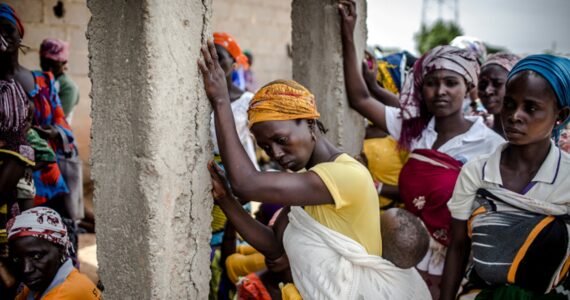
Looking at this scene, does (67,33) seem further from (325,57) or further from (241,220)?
(241,220)

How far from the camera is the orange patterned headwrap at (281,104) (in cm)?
200

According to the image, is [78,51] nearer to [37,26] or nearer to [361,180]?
[37,26]

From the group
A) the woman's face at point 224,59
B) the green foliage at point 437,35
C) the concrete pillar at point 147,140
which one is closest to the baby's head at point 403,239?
the concrete pillar at point 147,140

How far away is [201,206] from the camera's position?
2.12 metres

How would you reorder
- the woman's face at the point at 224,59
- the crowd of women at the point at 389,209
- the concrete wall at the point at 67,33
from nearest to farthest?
the crowd of women at the point at 389,209
the woman's face at the point at 224,59
the concrete wall at the point at 67,33

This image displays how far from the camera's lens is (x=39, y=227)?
2510 mm

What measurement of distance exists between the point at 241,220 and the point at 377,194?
2.07 feet

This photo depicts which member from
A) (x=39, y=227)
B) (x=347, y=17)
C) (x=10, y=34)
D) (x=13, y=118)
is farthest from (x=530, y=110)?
(x=10, y=34)

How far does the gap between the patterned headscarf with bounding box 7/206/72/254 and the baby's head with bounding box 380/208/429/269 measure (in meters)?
1.68

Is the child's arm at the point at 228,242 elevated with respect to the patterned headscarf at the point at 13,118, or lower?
lower

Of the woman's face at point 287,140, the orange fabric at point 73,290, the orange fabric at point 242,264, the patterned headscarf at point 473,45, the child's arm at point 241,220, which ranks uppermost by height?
the patterned headscarf at point 473,45

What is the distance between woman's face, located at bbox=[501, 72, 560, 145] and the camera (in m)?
2.00

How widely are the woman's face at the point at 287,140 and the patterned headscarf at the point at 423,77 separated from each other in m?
1.07

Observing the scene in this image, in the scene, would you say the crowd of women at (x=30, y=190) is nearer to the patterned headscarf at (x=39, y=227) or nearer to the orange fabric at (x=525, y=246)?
the patterned headscarf at (x=39, y=227)
